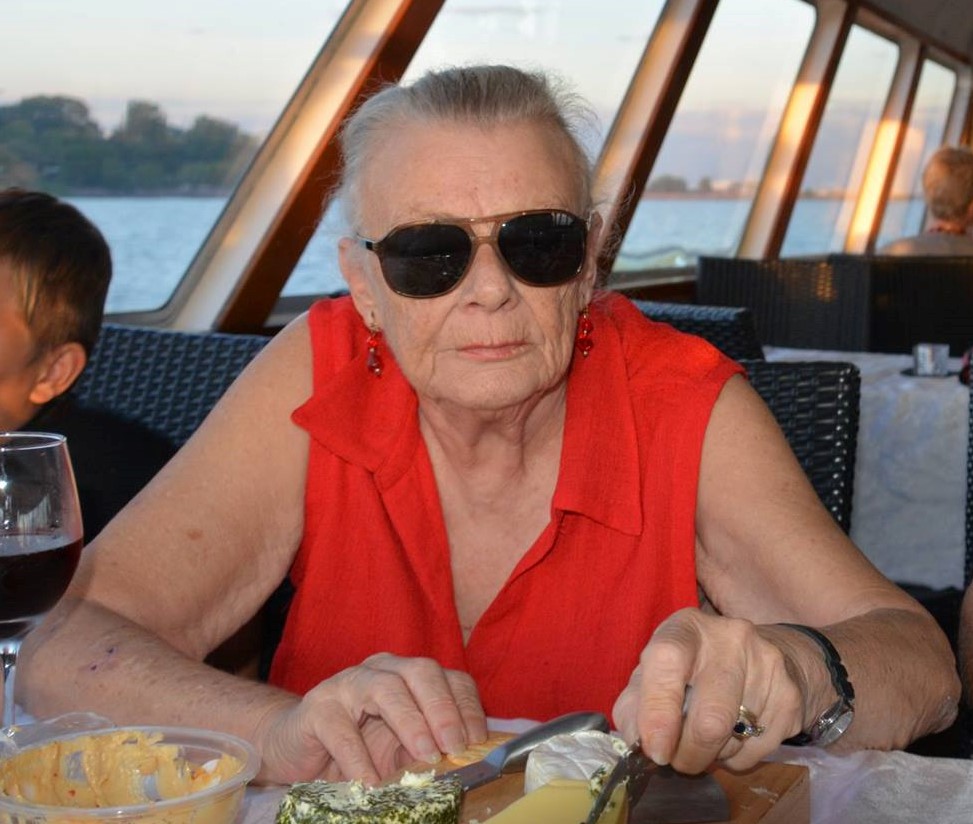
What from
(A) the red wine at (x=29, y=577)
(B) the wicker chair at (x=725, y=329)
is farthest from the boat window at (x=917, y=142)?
(A) the red wine at (x=29, y=577)

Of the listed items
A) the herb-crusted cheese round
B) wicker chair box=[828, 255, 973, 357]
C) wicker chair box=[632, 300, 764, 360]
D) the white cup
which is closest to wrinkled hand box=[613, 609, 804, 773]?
the herb-crusted cheese round

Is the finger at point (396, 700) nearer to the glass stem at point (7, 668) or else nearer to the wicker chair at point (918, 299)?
the glass stem at point (7, 668)

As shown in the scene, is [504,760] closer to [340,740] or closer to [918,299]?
[340,740]

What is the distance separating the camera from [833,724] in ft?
4.34

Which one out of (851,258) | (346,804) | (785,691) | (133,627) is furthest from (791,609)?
(851,258)

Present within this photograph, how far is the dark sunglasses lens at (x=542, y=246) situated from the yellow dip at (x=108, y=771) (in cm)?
91

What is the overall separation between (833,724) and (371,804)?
60 cm

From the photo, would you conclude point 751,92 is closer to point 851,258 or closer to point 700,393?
point 851,258

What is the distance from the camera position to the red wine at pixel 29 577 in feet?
3.57

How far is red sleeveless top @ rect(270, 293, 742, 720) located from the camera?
74.0 inches

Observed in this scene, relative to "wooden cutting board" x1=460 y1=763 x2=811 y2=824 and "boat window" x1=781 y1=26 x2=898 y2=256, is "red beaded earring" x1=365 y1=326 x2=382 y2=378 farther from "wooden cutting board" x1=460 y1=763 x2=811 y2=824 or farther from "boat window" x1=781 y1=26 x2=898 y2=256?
"boat window" x1=781 y1=26 x2=898 y2=256

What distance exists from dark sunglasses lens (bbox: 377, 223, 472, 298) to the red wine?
77 centimetres

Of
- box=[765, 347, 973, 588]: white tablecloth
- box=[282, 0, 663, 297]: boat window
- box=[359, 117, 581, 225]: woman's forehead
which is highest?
box=[282, 0, 663, 297]: boat window

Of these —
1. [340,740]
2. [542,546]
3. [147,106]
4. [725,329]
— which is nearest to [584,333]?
[542,546]
